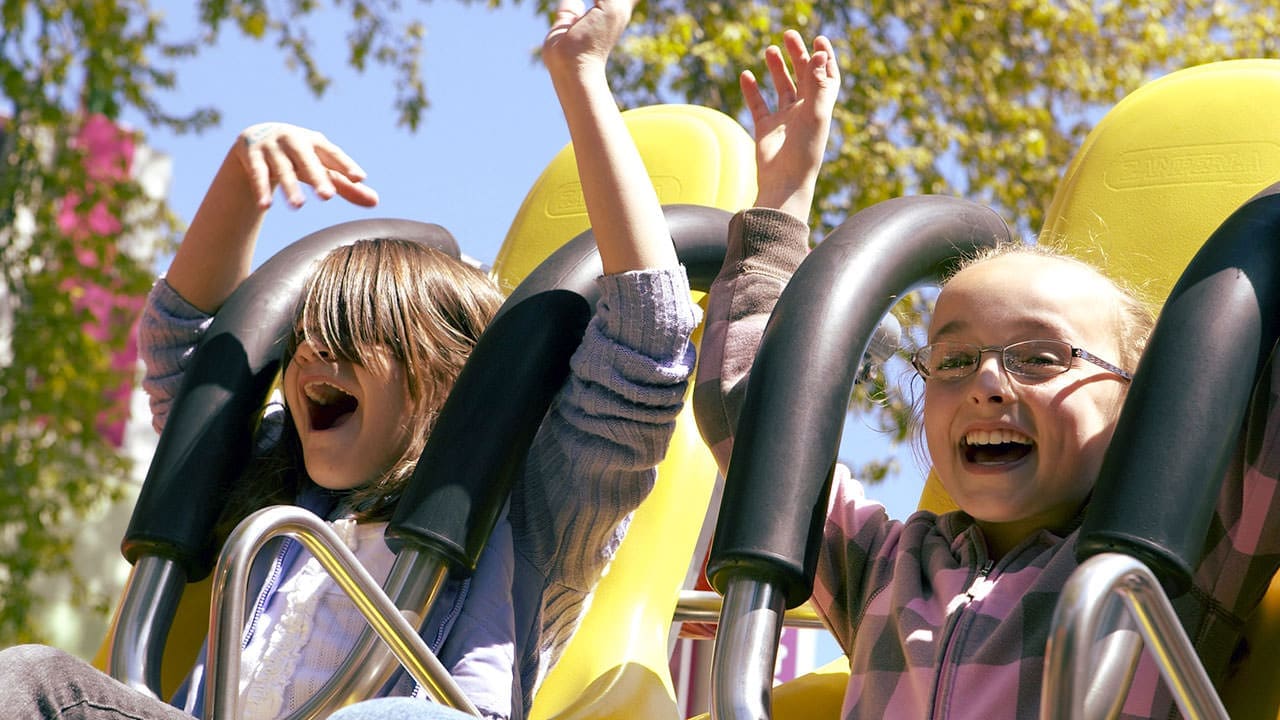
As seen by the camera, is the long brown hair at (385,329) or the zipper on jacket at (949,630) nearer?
the zipper on jacket at (949,630)

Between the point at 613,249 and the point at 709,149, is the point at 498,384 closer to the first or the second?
the point at 613,249

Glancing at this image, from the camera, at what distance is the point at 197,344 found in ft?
6.79

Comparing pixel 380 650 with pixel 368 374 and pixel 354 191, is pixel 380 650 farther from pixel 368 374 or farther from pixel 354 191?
pixel 354 191

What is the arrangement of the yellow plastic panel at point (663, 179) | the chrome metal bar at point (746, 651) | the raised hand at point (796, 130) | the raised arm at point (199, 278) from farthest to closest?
1. the yellow plastic panel at point (663, 179)
2. the raised arm at point (199, 278)
3. the raised hand at point (796, 130)
4. the chrome metal bar at point (746, 651)

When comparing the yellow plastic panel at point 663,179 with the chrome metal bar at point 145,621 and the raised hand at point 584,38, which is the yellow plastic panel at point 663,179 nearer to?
the raised hand at point 584,38

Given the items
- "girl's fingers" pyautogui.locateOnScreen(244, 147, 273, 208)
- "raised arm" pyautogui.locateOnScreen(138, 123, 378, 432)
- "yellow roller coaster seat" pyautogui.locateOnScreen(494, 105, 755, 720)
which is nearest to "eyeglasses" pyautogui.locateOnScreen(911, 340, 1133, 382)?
"yellow roller coaster seat" pyautogui.locateOnScreen(494, 105, 755, 720)

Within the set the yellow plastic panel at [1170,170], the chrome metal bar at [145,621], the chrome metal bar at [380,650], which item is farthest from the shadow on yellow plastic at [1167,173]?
the chrome metal bar at [145,621]

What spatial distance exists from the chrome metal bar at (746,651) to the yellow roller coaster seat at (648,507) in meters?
0.59

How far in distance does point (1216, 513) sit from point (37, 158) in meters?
5.74

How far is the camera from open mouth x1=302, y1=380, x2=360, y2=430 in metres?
1.87

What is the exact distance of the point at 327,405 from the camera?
1901 mm

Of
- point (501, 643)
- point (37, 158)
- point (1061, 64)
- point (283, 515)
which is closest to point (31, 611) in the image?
point (37, 158)

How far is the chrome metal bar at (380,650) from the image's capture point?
140 cm

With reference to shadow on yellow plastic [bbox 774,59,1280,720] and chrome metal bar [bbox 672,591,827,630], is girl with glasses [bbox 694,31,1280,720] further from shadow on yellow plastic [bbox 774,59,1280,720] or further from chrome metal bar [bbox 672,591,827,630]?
chrome metal bar [bbox 672,591,827,630]
